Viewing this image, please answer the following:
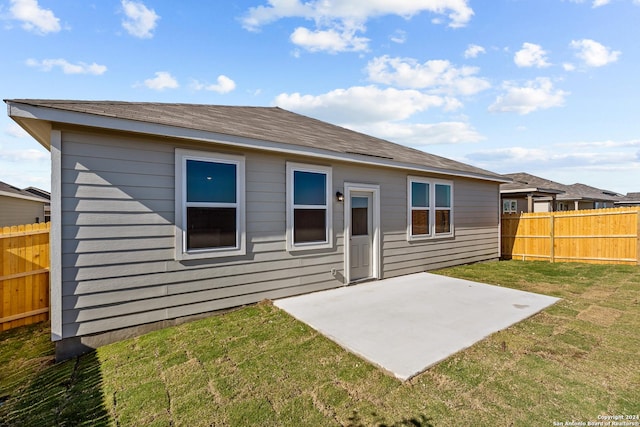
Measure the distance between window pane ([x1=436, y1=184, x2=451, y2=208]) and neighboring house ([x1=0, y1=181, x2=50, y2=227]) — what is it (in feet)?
51.2

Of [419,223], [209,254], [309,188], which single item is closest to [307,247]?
[309,188]

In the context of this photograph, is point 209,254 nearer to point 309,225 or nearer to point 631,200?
point 309,225

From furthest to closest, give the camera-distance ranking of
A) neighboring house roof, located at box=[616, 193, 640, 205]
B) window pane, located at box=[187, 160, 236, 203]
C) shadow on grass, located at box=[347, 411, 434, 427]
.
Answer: neighboring house roof, located at box=[616, 193, 640, 205], window pane, located at box=[187, 160, 236, 203], shadow on grass, located at box=[347, 411, 434, 427]

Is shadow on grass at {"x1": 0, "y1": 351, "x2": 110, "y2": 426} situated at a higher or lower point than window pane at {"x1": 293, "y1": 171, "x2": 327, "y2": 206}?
lower

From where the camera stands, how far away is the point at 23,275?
14.9 ft

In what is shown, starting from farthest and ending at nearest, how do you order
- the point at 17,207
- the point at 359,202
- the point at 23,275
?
the point at 17,207, the point at 359,202, the point at 23,275

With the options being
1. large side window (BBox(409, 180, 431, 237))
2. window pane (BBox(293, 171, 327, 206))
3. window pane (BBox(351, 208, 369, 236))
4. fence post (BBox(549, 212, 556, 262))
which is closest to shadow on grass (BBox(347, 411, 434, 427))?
window pane (BBox(293, 171, 327, 206))

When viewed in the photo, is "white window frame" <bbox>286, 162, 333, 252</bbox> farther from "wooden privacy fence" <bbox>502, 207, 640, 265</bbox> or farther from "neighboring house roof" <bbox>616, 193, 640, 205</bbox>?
"neighboring house roof" <bbox>616, 193, 640, 205</bbox>

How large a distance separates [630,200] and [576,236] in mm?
33601

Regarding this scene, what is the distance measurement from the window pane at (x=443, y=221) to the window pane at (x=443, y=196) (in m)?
0.19

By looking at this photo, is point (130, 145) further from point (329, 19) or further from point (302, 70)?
point (302, 70)

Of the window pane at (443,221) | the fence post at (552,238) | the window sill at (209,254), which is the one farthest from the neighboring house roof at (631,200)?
the window sill at (209,254)

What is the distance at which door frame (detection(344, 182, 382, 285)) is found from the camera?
19.5 feet

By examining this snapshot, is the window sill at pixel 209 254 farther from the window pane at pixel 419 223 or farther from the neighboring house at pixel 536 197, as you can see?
the neighboring house at pixel 536 197
